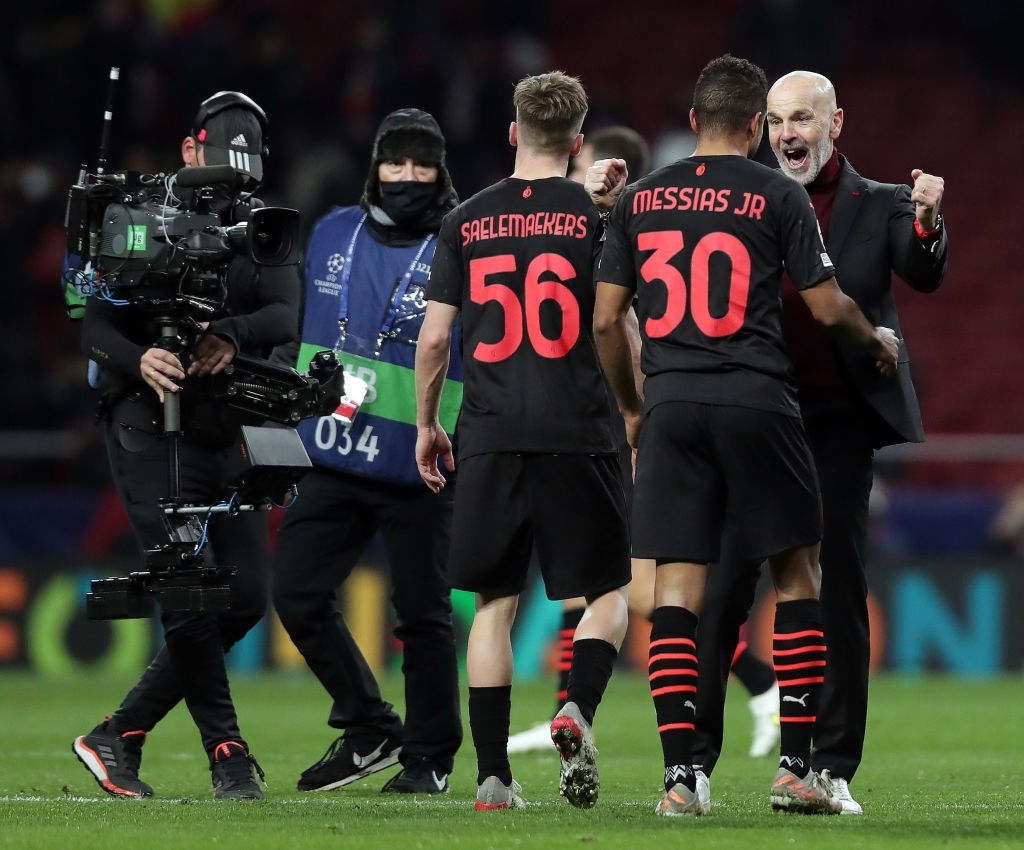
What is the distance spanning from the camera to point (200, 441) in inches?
254

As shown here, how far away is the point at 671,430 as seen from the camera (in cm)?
543

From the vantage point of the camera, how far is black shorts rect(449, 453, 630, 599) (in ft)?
18.7

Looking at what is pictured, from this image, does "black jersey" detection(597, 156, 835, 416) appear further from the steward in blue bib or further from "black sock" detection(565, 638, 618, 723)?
the steward in blue bib

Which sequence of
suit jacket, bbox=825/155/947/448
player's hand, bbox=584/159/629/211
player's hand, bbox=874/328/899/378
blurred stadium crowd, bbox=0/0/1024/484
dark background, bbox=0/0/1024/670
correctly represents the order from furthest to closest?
blurred stadium crowd, bbox=0/0/1024/484 → dark background, bbox=0/0/1024/670 → player's hand, bbox=584/159/629/211 → suit jacket, bbox=825/155/947/448 → player's hand, bbox=874/328/899/378

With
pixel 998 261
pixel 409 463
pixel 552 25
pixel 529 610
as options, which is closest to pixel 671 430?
pixel 409 463

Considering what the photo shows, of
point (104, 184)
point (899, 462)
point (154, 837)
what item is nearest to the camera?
point (154, 837)

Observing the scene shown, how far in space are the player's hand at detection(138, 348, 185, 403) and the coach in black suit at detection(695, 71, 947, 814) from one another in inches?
71.7

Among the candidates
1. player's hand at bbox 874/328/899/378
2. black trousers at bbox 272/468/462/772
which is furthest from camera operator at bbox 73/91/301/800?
player's hand at bbox 874/328/899/378

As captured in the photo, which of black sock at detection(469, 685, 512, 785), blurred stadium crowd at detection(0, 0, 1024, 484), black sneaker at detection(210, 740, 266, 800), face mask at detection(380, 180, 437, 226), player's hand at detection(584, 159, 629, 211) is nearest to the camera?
black sock at detection(469, 685, 512, 785)

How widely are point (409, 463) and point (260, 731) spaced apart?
302 centimetres

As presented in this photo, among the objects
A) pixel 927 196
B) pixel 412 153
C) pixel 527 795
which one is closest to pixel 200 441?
pixel 412 153

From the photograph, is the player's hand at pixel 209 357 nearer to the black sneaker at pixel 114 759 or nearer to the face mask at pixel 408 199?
the face mask at pixel 408 199

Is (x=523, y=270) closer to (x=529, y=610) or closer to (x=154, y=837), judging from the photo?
(x=154, y=837)

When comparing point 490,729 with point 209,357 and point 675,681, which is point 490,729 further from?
point 209,357
